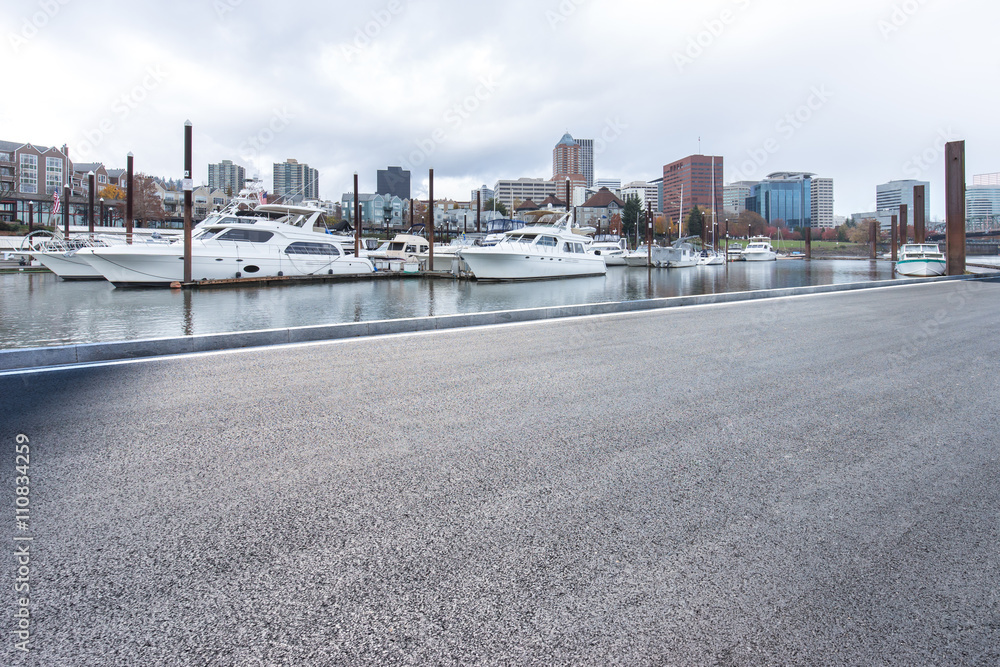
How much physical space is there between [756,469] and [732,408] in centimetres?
133

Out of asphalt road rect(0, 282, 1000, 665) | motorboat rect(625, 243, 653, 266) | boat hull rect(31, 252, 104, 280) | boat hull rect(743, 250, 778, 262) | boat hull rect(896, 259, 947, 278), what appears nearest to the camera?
asphalt road rect(0, 282, 1000, 665)

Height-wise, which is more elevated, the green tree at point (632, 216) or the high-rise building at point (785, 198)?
the high-rise building at point (785, 198)

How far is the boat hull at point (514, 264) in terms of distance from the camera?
30141mm

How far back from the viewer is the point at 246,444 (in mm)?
3791

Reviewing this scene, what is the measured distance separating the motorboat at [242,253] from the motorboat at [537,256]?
6582mm

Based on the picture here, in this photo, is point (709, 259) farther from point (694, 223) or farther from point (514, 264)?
point (694, 223)

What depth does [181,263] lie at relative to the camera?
24609mm

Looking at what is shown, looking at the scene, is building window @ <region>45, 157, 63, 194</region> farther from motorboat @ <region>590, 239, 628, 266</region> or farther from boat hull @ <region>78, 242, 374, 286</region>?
boat hull @ <region>78, 242, 374, 286</region>

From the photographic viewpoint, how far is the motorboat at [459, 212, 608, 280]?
3031 centimetres

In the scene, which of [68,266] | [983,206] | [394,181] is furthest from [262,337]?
[394,181]

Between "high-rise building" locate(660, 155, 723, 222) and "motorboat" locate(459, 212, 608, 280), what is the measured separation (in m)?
58.4

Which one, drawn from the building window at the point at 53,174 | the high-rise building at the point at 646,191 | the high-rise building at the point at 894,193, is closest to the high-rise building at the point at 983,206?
the high-rise building at the point at 894,193

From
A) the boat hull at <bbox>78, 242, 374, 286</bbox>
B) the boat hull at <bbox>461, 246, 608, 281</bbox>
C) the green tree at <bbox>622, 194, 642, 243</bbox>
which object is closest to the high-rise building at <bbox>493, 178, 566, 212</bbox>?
the green tree at <bbox>622, 194, 642, 243</bbox>

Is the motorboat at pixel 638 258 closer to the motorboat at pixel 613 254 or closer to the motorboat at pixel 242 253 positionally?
the motorboat at pixel 613 254
